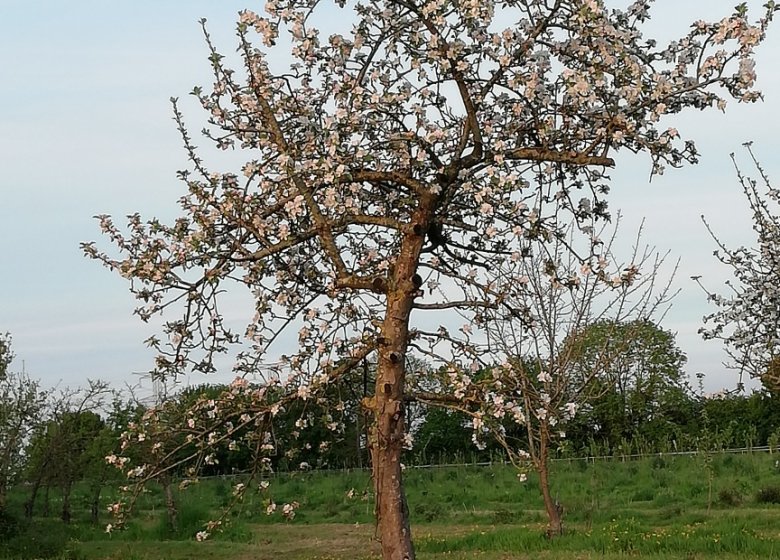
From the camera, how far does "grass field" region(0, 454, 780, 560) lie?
501 inches

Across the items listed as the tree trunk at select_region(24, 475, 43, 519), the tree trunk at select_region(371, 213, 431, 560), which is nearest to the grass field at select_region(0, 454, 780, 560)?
the tree trunk at select_region(24, 475, 43, 519)

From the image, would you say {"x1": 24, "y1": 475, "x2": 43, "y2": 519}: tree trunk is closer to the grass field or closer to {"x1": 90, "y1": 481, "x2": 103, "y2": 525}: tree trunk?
the grass field

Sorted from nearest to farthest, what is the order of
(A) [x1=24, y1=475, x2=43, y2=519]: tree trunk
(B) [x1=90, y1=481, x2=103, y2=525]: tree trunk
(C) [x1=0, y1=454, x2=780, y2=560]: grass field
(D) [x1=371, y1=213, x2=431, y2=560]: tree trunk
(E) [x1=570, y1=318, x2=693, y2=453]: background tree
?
(D) [x1=371, y1=213, x2=431, y2=560]: tree trunk
(C) [x1=0, y1=454, x2=780, y2=560]: grass field
(A) [x1=24, y1=475, x2=43, y2=519]: tree trunk
(B) [x1=90, y1=481, x2=103, y2=525]: tree trunk
(E) [x1=570, y1=318, x2=693, y2=453]: background tree

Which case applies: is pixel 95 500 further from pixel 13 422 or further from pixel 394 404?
pixel 394 404

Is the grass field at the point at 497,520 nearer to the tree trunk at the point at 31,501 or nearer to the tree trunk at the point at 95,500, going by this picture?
the tree trunk at the point at 95,500

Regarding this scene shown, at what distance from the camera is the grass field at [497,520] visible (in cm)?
1273

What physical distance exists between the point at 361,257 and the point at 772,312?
688 centimetres

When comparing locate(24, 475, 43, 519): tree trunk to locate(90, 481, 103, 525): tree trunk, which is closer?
locate(24, 475, 43, 519): tree trunk

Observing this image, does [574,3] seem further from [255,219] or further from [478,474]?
[478,474]

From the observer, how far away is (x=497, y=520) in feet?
60.6

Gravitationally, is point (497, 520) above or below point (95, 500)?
below

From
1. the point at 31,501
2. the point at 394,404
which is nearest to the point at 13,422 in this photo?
the point at 31,501

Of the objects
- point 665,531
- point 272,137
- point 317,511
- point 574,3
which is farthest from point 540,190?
point 317,511

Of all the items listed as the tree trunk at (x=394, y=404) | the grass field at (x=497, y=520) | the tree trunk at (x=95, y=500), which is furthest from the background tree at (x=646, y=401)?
the tree trunk at (x=394, y=404)
